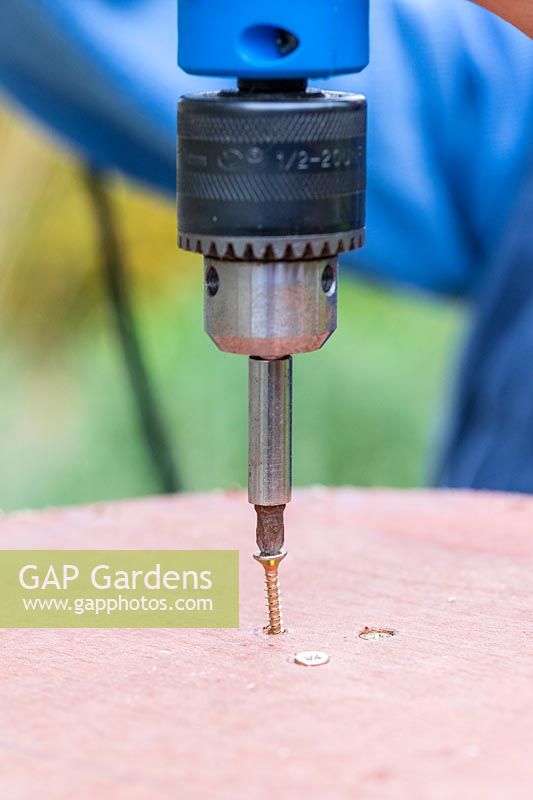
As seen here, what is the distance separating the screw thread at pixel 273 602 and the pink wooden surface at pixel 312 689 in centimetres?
1

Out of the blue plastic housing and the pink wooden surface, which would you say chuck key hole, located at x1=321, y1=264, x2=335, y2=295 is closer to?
the blue plastic housing

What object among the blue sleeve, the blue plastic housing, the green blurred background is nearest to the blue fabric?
the blue sleeve

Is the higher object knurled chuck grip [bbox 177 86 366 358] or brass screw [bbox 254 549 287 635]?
knurled chuck grip [bbox 177 86 366 358]

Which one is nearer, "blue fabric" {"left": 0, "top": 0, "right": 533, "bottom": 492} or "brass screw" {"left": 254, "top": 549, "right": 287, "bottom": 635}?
"brass screw" {"left": 254, "top": 549, "right": 287, "bottom": 635}

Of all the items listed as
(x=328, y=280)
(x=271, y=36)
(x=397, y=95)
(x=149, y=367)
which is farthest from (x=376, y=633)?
(x=149, y=367)

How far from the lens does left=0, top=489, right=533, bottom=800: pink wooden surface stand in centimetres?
53

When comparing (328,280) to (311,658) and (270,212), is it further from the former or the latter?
(311,658)

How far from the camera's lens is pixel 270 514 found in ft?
2.25

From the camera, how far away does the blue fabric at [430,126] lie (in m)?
1.43

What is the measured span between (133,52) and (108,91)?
0.07m

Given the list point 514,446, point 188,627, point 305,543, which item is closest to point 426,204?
point 514,446

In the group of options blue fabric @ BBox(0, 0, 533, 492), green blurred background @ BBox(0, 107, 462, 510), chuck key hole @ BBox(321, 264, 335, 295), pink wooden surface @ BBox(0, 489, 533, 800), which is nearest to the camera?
pink wooden surface @ BBox(0, 489, 533, 800)

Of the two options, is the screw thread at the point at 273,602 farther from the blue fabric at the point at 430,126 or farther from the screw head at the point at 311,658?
the blue fabric at the point at 430,126

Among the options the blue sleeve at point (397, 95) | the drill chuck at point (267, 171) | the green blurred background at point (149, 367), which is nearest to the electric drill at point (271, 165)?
the drill chuck at point (267, 171)
